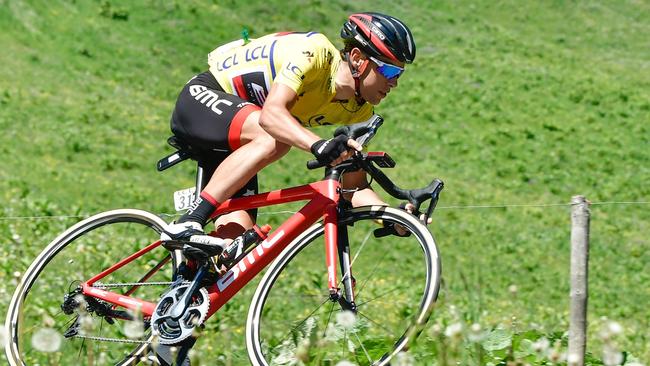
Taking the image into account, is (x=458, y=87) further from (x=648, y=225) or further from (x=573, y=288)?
(x=573, y=288)

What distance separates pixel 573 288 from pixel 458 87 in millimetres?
25707

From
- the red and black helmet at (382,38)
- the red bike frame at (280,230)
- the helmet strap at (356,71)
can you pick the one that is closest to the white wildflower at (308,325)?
the red bike frame at (280,230)

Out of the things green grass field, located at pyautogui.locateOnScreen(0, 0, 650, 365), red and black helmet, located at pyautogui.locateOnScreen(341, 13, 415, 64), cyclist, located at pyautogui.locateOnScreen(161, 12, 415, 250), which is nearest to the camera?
cyclist, located at pyautogui.locateOnScreen(161, 12, 415, 250)

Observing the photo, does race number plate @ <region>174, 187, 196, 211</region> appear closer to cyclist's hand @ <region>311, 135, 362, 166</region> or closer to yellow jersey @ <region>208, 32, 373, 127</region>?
yellow jersey @ <region>208, 32, 373, 127</region>

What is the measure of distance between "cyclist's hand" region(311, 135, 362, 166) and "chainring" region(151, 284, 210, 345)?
1.12 m

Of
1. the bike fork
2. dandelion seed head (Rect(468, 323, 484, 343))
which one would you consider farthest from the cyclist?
dandelion seed head (Rect(468, 323, 484, 343))

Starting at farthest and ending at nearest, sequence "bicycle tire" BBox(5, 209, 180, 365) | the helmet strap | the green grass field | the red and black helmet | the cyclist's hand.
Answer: the green grass field, "bicycle tire" BBox(5, 209, 180, 365), the helmet strap, the red and black helmet, the cyclist's hand

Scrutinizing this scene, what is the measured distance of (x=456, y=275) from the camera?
1452cm

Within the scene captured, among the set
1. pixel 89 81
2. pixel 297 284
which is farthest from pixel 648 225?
pixel 89 81

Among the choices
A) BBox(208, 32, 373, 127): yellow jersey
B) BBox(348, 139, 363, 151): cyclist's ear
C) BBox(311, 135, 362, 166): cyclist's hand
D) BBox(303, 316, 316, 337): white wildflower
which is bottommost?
BBox(303, 316, 316, 337): white wildflower

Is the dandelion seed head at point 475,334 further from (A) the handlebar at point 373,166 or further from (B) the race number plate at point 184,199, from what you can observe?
(B) the race number plate at point 184,199

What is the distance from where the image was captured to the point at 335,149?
502 centimetres

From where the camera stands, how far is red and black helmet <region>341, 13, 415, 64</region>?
538 cm

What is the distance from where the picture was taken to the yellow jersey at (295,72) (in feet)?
17.5
